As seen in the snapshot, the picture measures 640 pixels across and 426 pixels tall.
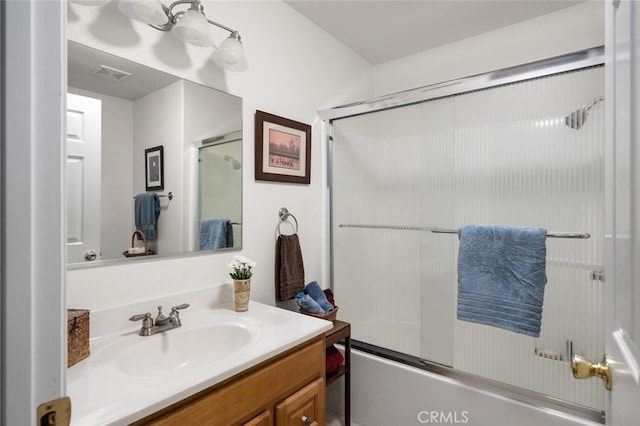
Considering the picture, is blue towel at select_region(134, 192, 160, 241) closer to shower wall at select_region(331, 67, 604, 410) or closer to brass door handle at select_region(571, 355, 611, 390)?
shower wall at select_region(331, 67, 604, 410)

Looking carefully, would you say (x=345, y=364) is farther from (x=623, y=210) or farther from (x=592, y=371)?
(x=623, y=210)

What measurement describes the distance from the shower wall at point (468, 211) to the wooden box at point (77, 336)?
1427 mm

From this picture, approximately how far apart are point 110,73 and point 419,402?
2.04 meters

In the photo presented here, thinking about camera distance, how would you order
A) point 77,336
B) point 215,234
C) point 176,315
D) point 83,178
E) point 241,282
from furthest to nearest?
point 215,234
point 241,282
point 176,315
point 83,178
point 77,336

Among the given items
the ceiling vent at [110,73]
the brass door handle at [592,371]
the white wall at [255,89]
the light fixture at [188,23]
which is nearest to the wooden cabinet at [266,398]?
the white wall at [255,89]

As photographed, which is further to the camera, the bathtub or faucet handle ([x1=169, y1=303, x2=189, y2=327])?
the bathtub

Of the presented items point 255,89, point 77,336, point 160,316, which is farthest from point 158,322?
point 255,89

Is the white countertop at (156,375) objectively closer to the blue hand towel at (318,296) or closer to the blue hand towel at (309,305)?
the blue hand towel at (309,305)

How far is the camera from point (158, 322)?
3.86 feet

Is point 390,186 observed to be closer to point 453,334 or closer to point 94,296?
point 453,334

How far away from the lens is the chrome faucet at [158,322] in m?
1.14

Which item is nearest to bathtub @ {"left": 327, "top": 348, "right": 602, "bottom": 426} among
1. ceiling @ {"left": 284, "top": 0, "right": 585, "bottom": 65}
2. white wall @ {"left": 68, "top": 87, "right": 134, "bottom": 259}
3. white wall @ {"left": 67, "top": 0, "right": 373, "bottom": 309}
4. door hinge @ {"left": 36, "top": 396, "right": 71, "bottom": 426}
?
white wall @ {"left": 67, "top": 0, "right": 373, "bottom": 309}
